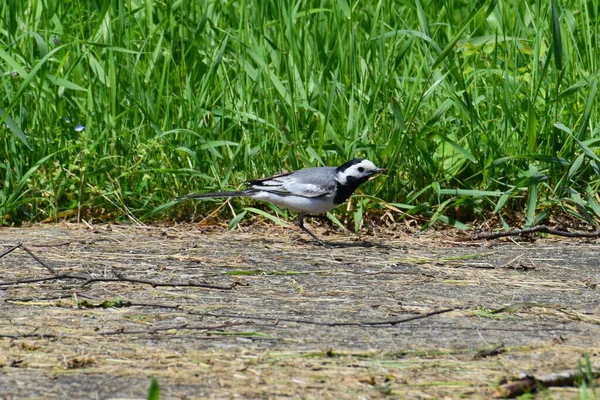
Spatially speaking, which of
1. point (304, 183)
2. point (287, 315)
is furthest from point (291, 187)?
point (287, 315)

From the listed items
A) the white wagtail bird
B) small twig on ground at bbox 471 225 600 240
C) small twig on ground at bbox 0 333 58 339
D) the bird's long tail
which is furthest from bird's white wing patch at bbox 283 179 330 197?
small twig on ground at bbox 0 333 58 339

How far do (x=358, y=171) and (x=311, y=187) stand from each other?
28 centimetres

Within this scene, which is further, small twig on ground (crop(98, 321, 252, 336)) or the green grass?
the green grass

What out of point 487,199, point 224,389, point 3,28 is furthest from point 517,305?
point 3,28

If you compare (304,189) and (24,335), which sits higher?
(24,335)

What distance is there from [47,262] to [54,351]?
1.65 metres

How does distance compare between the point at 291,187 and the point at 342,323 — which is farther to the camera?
the point at 291,187

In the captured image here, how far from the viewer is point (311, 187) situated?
5422 millimetres

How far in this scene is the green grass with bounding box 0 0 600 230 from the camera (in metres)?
5.69

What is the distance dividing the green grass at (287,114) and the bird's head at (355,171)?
25 cm

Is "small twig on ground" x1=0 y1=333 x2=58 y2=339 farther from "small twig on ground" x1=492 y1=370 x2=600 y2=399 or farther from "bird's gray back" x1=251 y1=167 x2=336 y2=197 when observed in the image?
"bird's gray back" x1=251 y1=167 x2=336 y2=197

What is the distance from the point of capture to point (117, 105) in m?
6.10

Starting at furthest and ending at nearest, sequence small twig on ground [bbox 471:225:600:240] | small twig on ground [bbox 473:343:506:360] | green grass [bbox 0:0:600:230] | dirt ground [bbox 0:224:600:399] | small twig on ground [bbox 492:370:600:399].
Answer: green grass [bbox 0:0:600:230]
small twig on ground [bbox 471:225:600:240]
small twig on ground [bbox 473:343:506:360]
dirt ground [bbox 0:224:600:399]
small twig on ground [bbox 492:370:600:399]

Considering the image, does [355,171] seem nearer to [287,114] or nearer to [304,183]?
[304,183]
